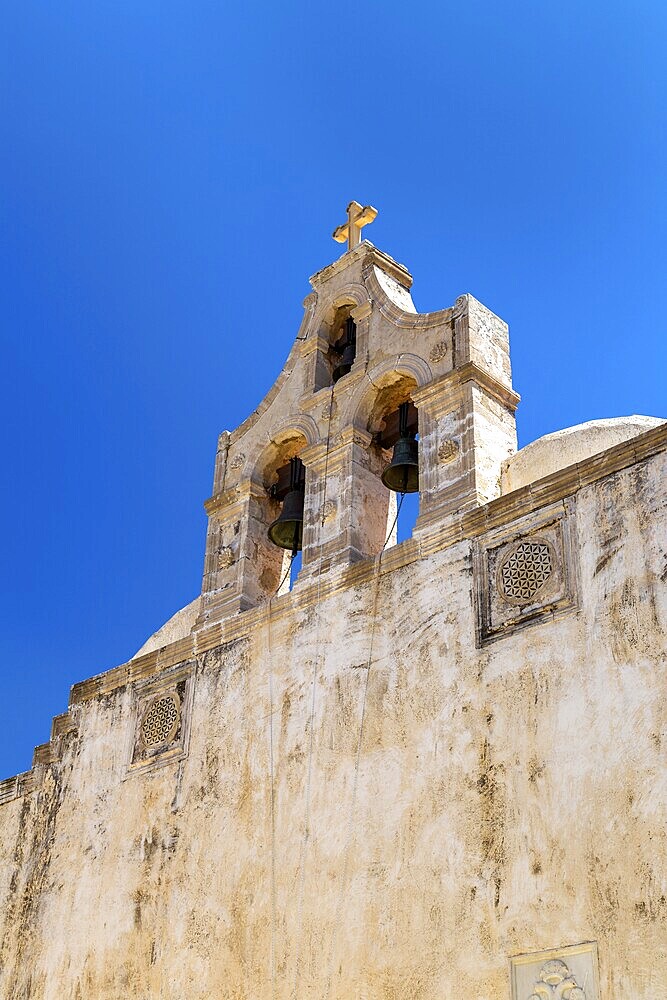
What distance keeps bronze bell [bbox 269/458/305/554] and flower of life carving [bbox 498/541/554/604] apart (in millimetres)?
2148

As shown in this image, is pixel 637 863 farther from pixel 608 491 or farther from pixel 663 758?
pixel 608 491

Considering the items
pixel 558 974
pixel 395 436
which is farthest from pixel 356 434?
pixel 558 974

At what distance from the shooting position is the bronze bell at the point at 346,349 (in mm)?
8547

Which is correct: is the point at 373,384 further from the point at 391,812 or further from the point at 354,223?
the point at 391,812

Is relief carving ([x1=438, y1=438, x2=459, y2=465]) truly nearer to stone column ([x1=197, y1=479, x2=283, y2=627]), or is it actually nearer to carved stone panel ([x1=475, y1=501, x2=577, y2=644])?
carved stone panel ([x1=475, y1=501, x2=577, y2=644])

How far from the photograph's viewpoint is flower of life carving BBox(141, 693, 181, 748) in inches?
297

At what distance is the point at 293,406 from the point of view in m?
8.48

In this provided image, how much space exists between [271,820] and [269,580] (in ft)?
6.49

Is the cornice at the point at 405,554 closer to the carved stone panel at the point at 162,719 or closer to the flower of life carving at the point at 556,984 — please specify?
the carved stone panel at the point at 162,719

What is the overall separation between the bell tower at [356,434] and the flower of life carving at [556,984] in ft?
7.71

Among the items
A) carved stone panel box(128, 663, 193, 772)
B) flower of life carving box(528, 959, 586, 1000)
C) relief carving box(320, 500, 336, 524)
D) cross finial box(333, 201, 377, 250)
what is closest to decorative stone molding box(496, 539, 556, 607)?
relief carving box(320, 500, 336, 524)

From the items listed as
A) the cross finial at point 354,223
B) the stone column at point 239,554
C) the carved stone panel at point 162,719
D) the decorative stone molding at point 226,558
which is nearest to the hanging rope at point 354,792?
the stone column at point 239,554

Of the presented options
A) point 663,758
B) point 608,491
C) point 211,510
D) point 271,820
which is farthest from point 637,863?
point 211,510

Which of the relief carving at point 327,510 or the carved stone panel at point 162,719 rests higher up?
the relief carving at point 327,510
